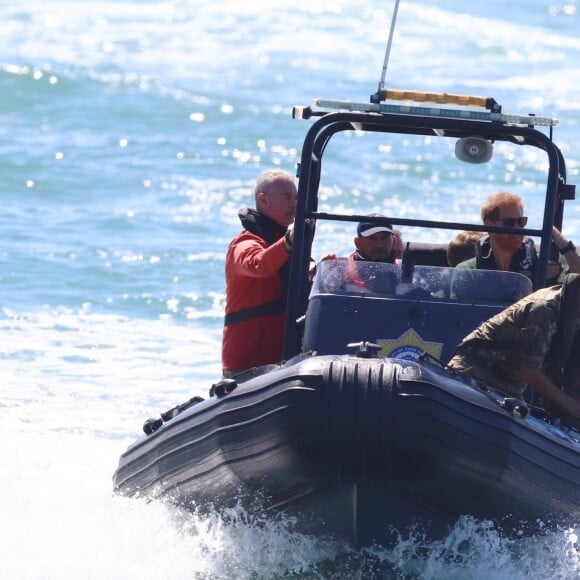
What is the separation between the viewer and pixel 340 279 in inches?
207

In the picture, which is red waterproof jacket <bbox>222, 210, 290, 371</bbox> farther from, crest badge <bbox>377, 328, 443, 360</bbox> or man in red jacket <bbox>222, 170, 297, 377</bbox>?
crest badge <bbox>377, 328, 443, 360</bbox>

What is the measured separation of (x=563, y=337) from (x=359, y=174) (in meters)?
9.37

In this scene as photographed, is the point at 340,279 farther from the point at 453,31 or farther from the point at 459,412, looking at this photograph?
the point at 453,31

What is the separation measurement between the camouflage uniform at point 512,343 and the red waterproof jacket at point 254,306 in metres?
1.04

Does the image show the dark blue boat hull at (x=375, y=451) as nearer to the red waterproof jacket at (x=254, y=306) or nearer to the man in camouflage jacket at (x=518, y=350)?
the man in camouflage jacket at (x=518, y=350)

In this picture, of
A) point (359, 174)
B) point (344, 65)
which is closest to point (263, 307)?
point (359, 174)

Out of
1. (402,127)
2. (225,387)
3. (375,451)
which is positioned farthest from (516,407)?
(402,127)

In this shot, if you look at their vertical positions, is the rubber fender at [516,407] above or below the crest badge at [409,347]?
below

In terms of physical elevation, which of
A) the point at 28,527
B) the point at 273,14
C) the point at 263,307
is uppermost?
the point at 273,14

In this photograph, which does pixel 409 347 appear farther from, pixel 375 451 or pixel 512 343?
pixel 375 451

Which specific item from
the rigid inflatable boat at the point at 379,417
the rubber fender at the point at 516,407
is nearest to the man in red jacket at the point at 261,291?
the rigid inflatable boat at the point at 379,417

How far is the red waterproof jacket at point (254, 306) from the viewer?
18.9 ft

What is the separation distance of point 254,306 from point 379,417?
1630 millimetres

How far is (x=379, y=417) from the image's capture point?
422 cm
